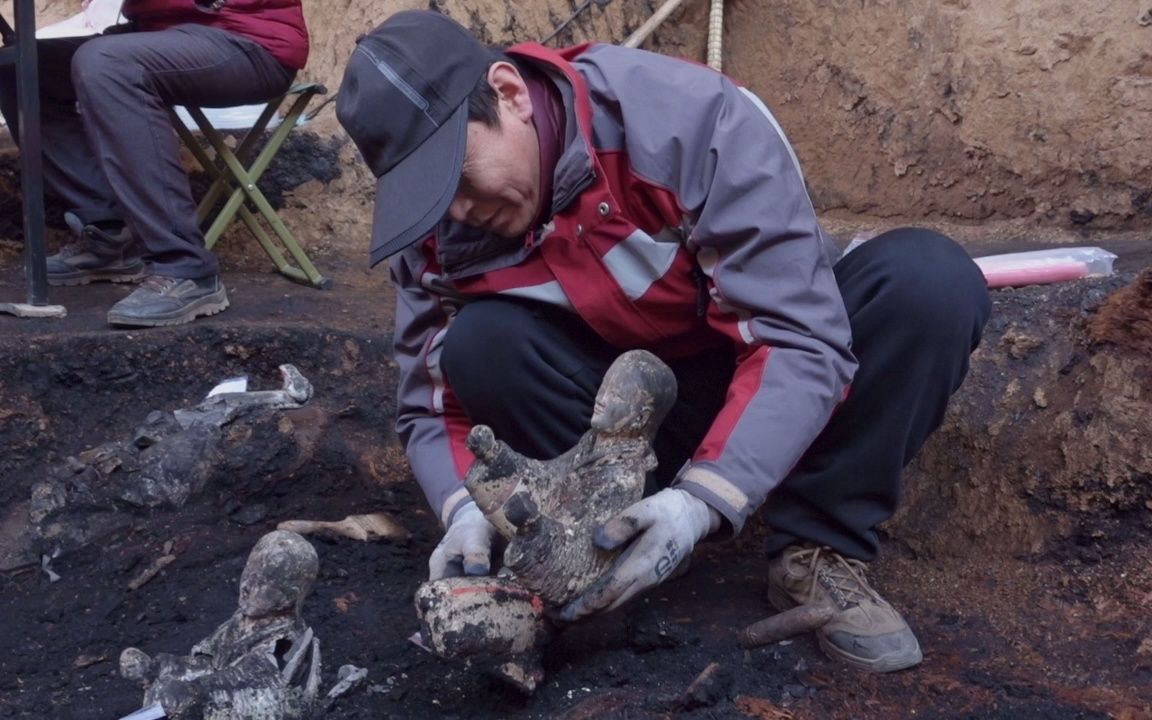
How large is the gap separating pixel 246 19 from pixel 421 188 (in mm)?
2231

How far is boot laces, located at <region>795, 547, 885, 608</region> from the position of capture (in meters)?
2.16

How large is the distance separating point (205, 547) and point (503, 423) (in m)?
0.91

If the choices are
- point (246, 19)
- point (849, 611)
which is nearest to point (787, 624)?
point (849, 611)

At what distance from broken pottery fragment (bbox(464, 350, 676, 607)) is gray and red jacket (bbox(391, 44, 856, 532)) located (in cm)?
14

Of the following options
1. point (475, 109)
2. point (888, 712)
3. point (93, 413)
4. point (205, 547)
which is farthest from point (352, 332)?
point (888, 712)

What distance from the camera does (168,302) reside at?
11.4 ft

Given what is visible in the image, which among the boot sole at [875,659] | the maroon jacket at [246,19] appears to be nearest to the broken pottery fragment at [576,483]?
the boot sole at [875,659]

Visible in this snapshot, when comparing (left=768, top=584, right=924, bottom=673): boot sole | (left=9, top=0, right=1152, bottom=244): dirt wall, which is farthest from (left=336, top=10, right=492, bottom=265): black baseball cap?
(left=9, top=0, right=1152, bottom=244): dirt wall

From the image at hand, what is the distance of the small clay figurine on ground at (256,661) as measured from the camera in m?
1.87

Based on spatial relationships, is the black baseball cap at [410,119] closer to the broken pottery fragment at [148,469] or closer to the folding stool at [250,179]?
→ the broken pottery fragment at [148,469]

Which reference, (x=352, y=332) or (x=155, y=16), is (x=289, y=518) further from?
(x=155, y=16)

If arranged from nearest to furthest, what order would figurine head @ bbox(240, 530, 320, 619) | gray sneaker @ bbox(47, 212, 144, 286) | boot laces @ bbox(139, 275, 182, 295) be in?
figurine head @ bbox(240, 530, 320, 619), boot laces @ bbox(139, 275, 182, 295), gray sneaker @ bbox(47, 212, 144, 286)

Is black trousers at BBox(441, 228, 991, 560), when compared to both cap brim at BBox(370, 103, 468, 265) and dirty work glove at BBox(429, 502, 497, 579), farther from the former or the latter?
cap brim at BBox(370, 103, 468, 265)

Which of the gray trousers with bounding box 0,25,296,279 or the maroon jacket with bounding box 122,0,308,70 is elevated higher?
the maroon jacket with bounding box 122,0,308,70
